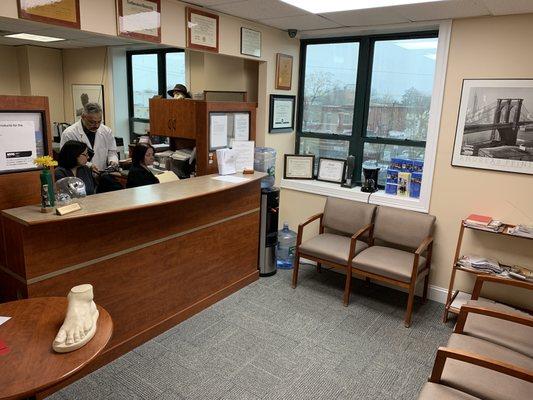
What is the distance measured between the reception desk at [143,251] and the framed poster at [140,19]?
1020mm

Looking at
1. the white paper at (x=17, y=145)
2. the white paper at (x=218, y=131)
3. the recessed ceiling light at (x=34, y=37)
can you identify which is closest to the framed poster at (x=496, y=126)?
the white paper at (x=218, y=131)

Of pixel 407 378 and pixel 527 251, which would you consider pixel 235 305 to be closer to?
pixel 407 378

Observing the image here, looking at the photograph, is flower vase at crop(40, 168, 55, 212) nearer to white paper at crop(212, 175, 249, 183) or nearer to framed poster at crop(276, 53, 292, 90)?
white paper at crop(212, 175, 249, 183)

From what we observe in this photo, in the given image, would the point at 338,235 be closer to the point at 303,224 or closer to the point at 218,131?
the point at 303,224

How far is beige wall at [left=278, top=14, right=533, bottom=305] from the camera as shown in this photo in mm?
2986

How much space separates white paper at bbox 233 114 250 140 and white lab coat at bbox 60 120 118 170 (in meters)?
1.44

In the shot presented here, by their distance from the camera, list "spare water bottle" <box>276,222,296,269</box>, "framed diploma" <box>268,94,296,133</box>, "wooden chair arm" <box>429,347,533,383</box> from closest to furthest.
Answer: "wooden chair arm" <box>429,347,533,383</box>
"framed diploma" <box>268,94,296,133</box>
"spare water bottle" <box>276,222,296,269</box>

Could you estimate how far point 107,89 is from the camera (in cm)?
617

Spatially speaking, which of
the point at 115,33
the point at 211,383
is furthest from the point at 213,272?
the point at 115,33

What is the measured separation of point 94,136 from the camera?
13.3 feet

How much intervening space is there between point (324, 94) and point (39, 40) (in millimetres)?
4333

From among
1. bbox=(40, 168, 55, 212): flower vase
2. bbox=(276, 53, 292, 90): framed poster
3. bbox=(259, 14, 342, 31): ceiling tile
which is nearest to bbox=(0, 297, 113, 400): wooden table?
bbox=(40, 168, 55, 212): flower vase

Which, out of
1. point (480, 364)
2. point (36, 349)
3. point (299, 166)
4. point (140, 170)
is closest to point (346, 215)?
point (299, 166)

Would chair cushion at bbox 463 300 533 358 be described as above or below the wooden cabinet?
below
